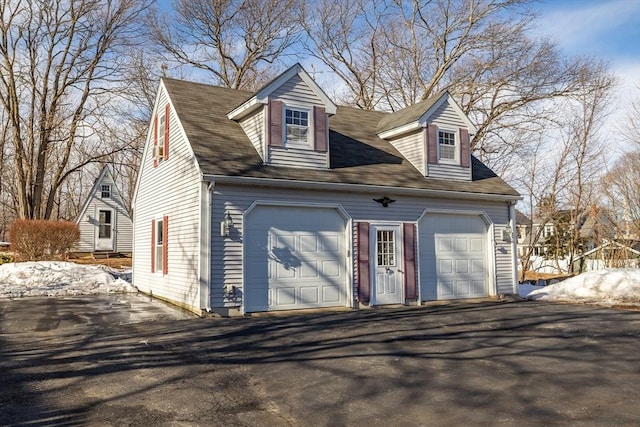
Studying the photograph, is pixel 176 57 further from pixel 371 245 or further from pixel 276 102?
pixel 371 245

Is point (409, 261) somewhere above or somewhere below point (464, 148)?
below

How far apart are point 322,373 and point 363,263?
6482 millimetres

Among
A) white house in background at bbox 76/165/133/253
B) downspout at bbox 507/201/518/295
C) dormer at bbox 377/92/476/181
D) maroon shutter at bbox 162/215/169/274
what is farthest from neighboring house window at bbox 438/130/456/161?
white house in background at bbox 76/165/133/253

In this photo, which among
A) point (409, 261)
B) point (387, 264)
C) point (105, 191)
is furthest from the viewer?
point (105, 191)

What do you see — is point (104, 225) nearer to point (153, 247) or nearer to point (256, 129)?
point (153, 247)

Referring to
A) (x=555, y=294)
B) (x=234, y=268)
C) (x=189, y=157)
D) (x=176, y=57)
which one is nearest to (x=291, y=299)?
(x=234, y=268)

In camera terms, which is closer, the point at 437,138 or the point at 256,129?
the point at 256,129

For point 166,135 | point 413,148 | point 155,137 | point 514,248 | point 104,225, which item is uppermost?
point 155,137

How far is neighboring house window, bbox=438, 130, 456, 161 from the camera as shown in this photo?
580 inches

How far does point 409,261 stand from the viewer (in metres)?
13.1

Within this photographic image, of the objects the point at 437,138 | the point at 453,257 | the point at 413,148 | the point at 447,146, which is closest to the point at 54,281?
the point at 413,148

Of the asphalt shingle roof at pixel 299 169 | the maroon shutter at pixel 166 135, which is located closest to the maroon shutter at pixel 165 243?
the maroon shutter at pixel 166 135

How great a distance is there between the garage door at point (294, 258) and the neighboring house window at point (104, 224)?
2589 cm

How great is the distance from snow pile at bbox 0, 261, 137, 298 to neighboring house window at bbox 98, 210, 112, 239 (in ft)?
55.4
